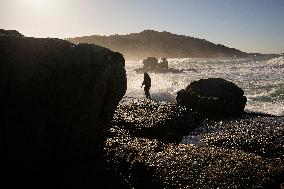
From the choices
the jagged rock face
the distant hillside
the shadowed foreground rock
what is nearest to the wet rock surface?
the shadowed foreground rock

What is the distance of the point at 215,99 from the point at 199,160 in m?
8.21

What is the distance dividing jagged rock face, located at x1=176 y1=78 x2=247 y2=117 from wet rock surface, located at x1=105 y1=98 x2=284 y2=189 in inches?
134

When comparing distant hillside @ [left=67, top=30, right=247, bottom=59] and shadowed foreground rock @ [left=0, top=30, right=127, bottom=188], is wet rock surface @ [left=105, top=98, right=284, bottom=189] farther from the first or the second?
distant hillside @ [left=67, top=30, right=247, bottom=59]

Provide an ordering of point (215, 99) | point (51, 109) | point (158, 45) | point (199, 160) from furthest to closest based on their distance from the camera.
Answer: point (158, 45)
point (215, 99)
point (199, 160)
point (51, 109)

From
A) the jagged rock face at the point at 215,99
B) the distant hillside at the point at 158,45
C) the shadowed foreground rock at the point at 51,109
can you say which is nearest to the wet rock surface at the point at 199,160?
the shadowed foreground rock at the point at 51,109

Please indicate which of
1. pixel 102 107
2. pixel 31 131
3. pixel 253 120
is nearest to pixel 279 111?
pixel 253 120

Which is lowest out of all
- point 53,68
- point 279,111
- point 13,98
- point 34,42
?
point 279,111

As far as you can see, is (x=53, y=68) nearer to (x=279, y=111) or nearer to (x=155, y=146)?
(x=155, y=146)

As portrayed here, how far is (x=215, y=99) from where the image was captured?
15.6 metres

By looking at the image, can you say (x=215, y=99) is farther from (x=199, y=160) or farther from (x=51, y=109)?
(x=51, y=109)

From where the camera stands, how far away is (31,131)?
6422 mm

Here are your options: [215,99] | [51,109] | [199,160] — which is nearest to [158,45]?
[215,99]

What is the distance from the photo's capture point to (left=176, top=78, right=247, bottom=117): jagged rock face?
1539cm

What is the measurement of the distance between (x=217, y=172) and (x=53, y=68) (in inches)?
150
